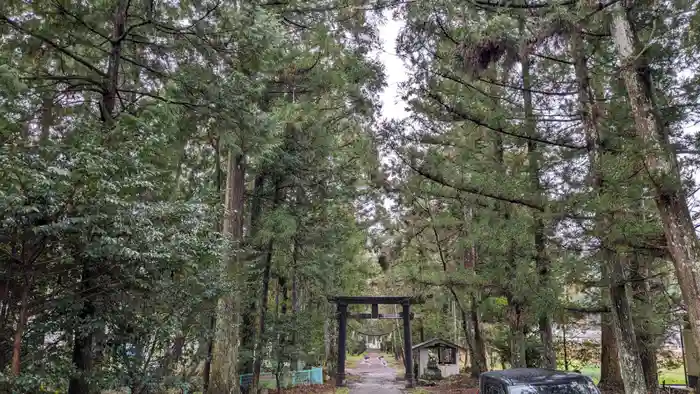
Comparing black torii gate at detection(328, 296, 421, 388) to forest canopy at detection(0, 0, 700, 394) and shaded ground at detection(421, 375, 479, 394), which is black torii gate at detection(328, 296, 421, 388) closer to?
shaded ground at detection(421, 375, 479, 394)

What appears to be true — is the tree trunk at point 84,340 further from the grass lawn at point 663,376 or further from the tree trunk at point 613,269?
the grass lawn at point 663,376

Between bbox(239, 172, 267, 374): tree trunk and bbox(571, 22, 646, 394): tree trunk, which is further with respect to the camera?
bbox(239, 172, 267, 374): tree trunk

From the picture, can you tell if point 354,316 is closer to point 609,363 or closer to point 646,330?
point 609,363

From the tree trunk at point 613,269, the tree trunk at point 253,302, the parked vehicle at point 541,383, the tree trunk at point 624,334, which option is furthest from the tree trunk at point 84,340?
the tree trunk at point 253,302

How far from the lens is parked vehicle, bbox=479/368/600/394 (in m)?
5.39

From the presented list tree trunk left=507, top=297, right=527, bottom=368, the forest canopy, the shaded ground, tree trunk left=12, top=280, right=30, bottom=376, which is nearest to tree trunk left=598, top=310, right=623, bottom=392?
the forest canopy

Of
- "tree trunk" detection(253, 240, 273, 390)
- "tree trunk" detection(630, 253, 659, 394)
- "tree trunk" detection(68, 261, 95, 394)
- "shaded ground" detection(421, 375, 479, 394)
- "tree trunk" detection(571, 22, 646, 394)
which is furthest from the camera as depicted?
"shaded ground" detection(421, 375, 479, 394)

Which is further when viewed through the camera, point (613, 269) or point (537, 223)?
point (537, 223)

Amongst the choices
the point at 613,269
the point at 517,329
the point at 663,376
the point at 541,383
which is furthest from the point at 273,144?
the point at 663,376

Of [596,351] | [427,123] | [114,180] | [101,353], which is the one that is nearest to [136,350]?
[101,353]

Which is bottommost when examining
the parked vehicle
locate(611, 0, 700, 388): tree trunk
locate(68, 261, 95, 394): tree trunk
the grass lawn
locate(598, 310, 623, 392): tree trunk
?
the grass lawn

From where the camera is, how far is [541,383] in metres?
5.48

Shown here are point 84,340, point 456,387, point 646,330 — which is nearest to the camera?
point 84,340

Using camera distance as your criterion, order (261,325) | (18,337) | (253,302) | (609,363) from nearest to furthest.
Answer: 1. (18,337)
2. (609,363)
3. (261,325)
4. (253,302)
